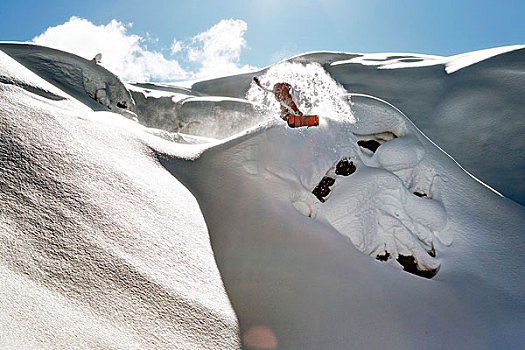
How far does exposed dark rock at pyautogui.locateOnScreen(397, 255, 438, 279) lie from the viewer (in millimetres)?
2502

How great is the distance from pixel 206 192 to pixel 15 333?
1453 millimetres

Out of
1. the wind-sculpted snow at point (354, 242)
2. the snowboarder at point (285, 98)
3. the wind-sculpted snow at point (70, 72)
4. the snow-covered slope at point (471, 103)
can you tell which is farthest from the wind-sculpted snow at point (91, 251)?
the snow-covered slope at point (471, 103)

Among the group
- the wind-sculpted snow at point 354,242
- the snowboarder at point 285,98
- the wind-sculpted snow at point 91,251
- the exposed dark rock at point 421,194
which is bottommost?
the wind-sculpted snow at point 91,251

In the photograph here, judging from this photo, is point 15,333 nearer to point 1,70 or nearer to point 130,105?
point 1,70

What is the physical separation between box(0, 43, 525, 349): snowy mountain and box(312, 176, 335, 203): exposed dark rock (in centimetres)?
2

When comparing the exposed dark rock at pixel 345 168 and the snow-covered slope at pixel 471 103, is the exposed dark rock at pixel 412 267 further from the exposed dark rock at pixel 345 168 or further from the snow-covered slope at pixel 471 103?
the snow-covered slope at pixel 471 103

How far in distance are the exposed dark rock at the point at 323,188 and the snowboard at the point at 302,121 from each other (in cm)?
59

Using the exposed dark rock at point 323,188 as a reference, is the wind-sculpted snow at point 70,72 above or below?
above

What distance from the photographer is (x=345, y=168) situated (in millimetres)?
3059

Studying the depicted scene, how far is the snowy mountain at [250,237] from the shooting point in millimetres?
1067

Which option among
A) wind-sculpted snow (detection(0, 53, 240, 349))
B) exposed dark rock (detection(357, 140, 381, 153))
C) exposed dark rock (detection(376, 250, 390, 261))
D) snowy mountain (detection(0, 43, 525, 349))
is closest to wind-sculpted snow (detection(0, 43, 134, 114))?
snowy mountain (detection(0, 43, 525, 349))

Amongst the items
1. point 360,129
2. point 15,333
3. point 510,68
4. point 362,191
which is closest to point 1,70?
point 15,333

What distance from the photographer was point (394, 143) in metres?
3.33

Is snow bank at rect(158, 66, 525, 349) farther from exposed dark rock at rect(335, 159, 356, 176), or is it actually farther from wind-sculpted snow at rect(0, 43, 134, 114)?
wind-sculpted snow at rect(0, 43, 134, 114)
